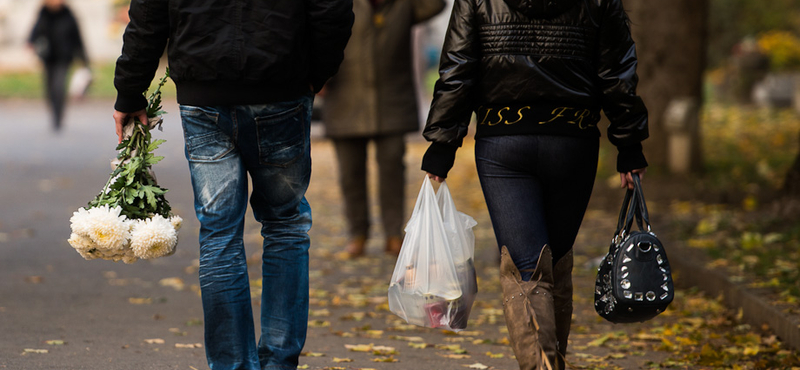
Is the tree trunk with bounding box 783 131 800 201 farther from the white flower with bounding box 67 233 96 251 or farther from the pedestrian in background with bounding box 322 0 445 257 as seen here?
the white flower with bounding box 67 233 96 251

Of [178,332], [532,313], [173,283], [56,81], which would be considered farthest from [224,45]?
[56,81]

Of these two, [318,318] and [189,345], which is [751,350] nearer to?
[318,318]

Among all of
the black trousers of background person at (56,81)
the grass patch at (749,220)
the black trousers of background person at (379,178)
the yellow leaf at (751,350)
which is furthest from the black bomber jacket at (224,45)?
the black trousers of background person at (56,81)

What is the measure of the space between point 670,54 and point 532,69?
804 centimetres

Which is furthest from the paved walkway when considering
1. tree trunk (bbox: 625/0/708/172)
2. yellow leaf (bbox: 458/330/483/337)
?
tree trunk (bbox: 625/0/708/172)

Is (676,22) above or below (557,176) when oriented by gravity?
above

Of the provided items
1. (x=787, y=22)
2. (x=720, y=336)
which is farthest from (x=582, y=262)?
(x=787, y=22)

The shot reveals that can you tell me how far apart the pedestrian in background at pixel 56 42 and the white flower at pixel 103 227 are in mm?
14370

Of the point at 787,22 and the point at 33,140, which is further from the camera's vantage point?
the point at 787,22

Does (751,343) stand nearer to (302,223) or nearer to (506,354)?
(506,354)

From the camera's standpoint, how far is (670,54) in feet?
36.4

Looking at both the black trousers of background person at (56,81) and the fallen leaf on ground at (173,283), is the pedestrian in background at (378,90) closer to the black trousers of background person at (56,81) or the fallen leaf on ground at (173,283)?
the fallen leaf on ground at (173,283)

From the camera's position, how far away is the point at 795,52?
21.1 metres

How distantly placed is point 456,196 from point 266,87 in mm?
8026
